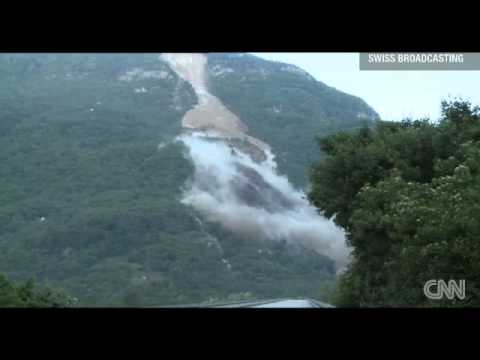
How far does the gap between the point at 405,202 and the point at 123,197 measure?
4.93 m

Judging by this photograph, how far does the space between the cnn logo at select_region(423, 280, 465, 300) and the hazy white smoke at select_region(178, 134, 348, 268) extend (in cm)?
260

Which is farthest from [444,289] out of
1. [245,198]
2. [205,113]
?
[205,113]

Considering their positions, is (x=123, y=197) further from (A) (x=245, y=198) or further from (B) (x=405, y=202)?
(B) (x=405, y=202)

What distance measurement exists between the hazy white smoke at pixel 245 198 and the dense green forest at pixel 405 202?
1040 mm

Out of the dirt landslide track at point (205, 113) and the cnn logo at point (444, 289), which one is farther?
the dirt landslide track at point (205, 113)

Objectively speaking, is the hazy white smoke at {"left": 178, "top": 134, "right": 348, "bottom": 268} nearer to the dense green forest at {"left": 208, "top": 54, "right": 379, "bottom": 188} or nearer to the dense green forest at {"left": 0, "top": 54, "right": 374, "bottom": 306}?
the dense green forest at {"left": 0, "top": 54, "right": 374, "bottom": 306}

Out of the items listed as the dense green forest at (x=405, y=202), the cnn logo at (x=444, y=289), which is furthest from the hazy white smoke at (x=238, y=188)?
the cnn logo at (x=444, y=289)

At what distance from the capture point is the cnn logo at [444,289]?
1133cm

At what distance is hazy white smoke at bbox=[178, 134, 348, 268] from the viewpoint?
15.5 metres

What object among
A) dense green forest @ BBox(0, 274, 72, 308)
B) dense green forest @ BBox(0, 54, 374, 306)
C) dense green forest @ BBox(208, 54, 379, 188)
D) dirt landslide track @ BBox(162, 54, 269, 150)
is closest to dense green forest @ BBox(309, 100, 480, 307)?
dense green forest @ BBox(208, 54, 379, 188)

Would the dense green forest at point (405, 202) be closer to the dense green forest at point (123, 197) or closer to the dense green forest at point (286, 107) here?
the dense green forest at point (286, 107)
